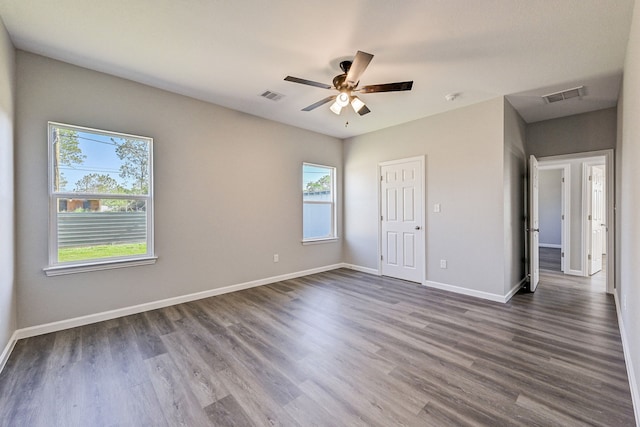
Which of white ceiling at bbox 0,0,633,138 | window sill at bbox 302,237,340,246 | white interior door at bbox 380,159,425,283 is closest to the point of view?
white ceiling at bbox 0,0,633,138

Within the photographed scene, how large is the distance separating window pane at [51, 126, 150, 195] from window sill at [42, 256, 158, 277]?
0.78m

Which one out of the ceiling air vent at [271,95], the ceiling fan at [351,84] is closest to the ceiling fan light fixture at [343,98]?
the ceiling fan at [351,84]

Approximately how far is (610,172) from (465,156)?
6.78 feet

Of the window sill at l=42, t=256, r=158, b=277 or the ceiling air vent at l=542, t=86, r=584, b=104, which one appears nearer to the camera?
the window sill at l=42, t=256, r=158, b=277

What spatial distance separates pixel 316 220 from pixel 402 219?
5.28 ft

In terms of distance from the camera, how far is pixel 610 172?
3840mm

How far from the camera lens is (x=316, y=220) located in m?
5.26

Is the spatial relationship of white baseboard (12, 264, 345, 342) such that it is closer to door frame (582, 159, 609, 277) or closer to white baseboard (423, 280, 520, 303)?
white baseboard (423, 280, 520, 303)

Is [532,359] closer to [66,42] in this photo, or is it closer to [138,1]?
[138,1]

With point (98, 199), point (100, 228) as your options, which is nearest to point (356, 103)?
point (98, 199)

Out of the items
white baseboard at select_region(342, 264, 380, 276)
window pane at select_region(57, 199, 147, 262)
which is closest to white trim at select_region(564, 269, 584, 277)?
white baseboard at select_region(342, 264, 380, 276)

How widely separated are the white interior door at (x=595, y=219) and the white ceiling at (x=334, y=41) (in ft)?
7.89

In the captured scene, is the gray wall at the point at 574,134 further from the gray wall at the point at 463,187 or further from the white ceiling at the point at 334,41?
the gray wall at the point at 463,187

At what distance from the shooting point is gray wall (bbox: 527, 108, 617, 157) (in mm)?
3834
